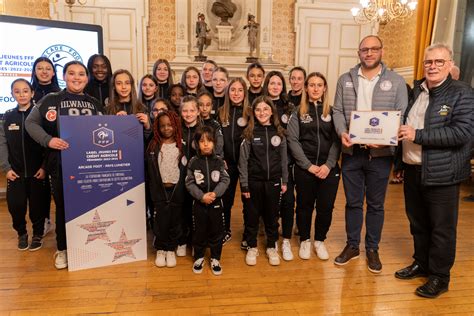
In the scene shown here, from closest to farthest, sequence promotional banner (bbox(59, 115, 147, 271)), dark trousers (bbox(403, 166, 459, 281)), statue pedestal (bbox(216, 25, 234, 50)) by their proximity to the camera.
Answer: dark trousers (bbox(403, 166, 459, 281)) < promotional banner (bbox(59, 115, 147, 271)) < statue pedestal (bbox(216, 25, 234, 50))

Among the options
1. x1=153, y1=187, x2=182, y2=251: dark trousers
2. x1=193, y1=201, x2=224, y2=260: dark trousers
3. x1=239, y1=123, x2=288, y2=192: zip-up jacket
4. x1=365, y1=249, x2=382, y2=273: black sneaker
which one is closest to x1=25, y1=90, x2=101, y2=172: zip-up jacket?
x1=153, y1=187, x2=182, y2=251: dark trousers

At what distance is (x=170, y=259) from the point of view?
2570mm

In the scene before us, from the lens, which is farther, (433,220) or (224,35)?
(224,35)

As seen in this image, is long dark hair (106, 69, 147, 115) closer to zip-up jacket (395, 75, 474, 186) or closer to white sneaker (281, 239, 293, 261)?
white sneaker (281, 239, 293, 261)

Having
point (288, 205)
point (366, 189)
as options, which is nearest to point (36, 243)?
point (288, 205)

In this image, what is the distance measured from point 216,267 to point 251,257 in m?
0.28

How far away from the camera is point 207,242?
8.39 ft

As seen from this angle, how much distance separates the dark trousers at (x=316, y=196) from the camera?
264cm

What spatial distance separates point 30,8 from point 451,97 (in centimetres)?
655

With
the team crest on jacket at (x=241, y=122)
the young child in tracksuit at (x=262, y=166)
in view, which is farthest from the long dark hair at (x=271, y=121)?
the team crest on jacket at (x=241, y=122)

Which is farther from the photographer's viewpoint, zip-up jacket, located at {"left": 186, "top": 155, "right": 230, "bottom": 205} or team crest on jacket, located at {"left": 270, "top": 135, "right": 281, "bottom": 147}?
team crest on jacket, located at {"left": 270, "top": 135, "right": 281, "bottom": 147}

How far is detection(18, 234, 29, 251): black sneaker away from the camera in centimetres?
284

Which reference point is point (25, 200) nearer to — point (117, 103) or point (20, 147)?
point (20, 147)

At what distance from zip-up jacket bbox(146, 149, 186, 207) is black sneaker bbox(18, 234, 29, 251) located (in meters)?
1.20
